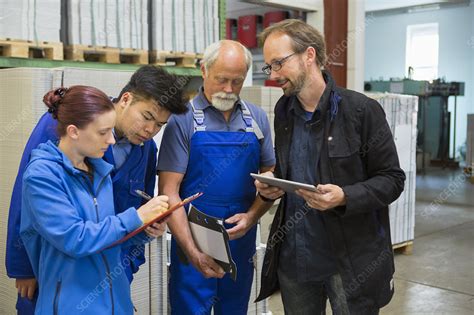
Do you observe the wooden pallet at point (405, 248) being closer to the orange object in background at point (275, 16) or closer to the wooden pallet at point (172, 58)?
the wooden pallet at point (172, 58)

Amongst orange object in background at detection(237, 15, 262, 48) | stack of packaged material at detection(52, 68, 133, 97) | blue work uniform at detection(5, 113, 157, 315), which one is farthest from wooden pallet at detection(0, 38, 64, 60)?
orange object in background at detection(237, 15, 262, 48)

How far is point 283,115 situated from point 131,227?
3.22 feet

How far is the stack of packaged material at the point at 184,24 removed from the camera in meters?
5.02

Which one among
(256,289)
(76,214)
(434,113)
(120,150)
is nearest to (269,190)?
(120,150)

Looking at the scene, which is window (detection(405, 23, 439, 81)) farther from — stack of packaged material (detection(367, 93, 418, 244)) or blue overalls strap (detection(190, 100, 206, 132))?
blue overalls strap (detection(190, 100, 206, 132))

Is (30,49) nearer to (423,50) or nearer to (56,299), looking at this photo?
(56,299)

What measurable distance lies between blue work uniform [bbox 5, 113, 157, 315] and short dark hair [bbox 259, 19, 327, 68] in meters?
0.84

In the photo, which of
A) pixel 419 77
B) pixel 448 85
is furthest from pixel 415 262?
pixel 419 77

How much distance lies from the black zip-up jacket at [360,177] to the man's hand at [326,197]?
0.07 m

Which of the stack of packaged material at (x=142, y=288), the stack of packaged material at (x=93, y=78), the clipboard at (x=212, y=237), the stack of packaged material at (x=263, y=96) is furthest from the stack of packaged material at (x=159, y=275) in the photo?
the stack of packaged material at (x=263, y=96)

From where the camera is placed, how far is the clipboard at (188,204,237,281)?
226 cm

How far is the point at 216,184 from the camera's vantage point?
2611 millimetres

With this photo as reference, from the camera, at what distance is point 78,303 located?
6.23 ft

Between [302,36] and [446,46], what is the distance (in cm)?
1401
